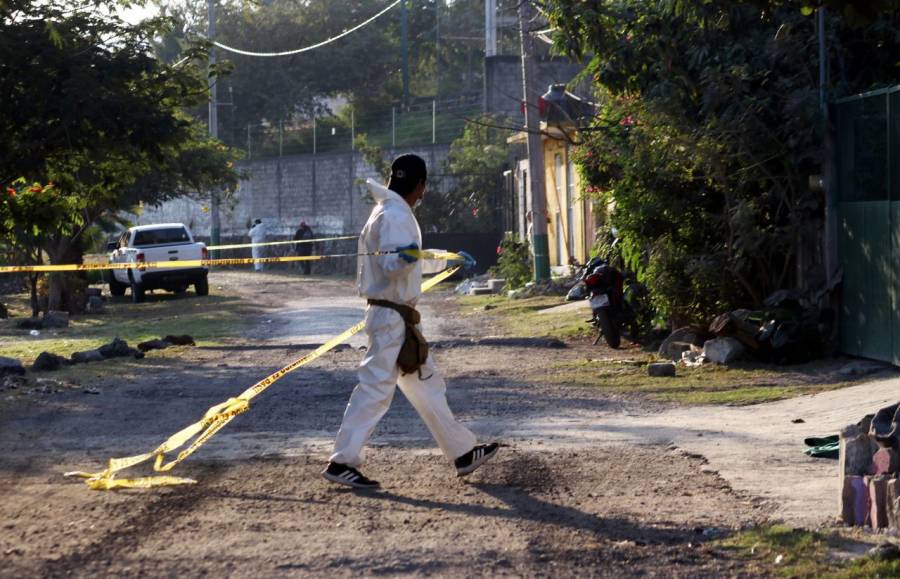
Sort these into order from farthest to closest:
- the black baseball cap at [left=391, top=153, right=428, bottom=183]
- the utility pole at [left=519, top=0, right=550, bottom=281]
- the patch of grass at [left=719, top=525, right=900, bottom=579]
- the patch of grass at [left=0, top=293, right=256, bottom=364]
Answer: the utility pole at [left=519, top=0, right=550, bottom=281], the patch of grass at [left=0, top=293, right=256, bottom=364], the black baseball cap at [left=391, top=153, right=428, bottom=183], the patch of grass at [left=719, top=525, right=900, bottom=579]

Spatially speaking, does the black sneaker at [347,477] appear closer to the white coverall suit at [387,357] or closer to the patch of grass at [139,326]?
the white coverall suit at [387,357]

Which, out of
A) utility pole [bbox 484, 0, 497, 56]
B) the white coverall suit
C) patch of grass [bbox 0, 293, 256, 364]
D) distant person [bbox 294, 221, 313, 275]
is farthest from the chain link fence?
the white coverall suit

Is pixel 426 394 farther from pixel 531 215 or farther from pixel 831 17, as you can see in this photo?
pixel 531 215

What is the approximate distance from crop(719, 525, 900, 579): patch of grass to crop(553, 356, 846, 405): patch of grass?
4.86 meters

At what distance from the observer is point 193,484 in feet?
25.3

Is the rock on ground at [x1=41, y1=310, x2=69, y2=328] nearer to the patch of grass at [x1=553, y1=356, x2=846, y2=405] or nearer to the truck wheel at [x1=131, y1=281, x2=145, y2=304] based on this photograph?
the truck wheel at [x1=131, y1=281, x2=145, y2=304]

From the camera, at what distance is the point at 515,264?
1133 inches

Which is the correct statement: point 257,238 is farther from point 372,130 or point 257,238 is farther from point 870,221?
point 870,221

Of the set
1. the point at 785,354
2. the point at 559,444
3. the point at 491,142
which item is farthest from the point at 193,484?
the point at 491,142

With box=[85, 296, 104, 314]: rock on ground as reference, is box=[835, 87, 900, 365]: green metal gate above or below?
above

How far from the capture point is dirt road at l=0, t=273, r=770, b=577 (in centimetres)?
589

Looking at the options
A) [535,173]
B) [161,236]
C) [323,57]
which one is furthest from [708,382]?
[323,57]

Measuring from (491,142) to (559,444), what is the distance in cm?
3181

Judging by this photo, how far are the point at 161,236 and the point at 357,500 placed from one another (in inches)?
1042
